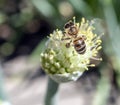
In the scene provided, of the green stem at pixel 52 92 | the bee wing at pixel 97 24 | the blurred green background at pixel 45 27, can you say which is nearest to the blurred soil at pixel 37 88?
the blurred green background at pixel 45 27

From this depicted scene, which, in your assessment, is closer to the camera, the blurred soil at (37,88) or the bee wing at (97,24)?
the bee wing at (97,24)

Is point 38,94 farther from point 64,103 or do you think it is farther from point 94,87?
point 94,87

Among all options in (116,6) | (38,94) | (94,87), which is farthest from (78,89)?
(116,6)

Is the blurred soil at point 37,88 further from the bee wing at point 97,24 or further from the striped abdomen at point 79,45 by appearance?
the striped abdomen at point 79,45

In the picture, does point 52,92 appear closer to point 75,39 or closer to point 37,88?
point 75,39

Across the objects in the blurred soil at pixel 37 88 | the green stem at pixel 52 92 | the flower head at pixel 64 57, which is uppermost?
the blurred soil at pixel 37 88

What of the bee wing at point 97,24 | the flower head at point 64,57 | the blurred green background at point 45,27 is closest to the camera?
the flower head at point 64,57

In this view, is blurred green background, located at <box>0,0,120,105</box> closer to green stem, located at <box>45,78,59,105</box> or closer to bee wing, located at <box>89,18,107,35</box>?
bee wing, located at <box>89,18,107,35</box>
